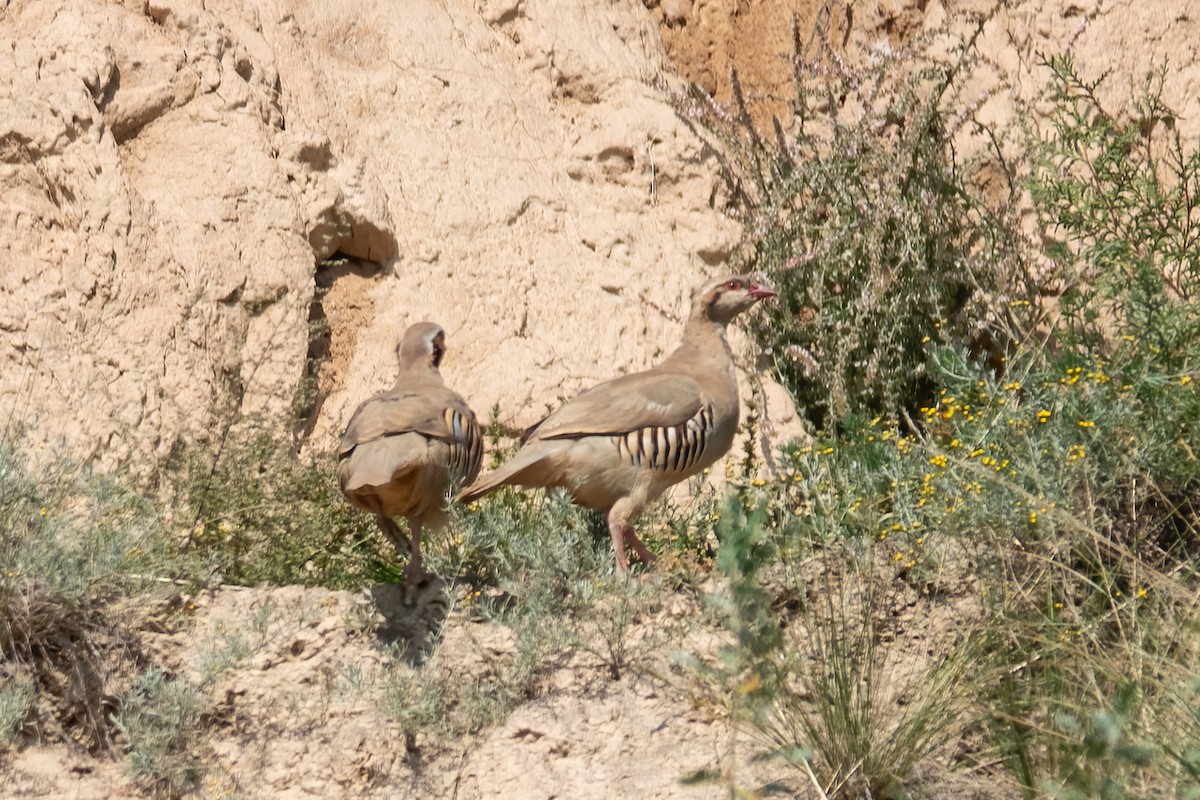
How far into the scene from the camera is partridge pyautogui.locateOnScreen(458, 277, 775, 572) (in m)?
6.77

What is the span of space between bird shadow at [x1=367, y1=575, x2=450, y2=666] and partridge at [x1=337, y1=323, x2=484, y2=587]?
7 centimetres

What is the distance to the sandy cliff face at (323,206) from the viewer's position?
743cm

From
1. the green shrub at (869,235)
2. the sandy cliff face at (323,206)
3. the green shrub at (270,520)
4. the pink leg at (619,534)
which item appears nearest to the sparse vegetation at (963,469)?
the green shrub at (869,235)

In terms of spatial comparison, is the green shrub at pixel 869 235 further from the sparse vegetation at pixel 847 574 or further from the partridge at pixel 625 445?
the partridge at pixel 625 445

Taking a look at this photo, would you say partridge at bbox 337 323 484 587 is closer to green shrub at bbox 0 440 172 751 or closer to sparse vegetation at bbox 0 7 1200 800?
sparse vegetation at bbox 0 7 1200 800

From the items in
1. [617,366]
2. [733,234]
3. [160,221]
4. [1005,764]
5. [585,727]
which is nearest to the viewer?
[1005,764]

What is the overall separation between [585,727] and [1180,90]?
5.40 meters

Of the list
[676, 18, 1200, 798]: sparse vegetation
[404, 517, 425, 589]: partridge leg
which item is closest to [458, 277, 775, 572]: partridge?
[404, 517, 425, 589]: partridge leg

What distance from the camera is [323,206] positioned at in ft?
26.6

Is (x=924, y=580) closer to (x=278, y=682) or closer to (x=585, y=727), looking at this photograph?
(x=585, y=727)

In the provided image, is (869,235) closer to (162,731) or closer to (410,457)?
(410,457)

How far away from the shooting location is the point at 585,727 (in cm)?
577

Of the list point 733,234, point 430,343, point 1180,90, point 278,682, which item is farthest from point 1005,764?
point 1180,90

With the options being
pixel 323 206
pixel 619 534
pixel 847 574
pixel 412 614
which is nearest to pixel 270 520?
pixel 412 614
